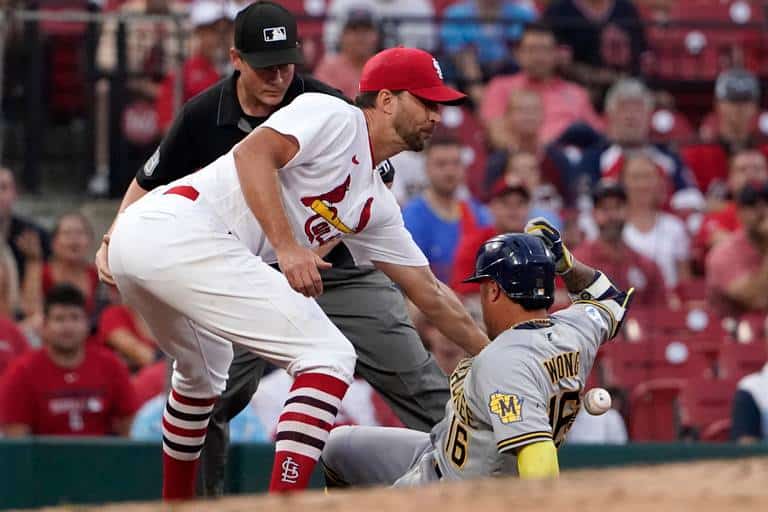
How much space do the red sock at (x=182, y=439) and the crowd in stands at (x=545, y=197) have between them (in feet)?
7.45

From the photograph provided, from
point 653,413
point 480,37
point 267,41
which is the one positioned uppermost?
point 267,41

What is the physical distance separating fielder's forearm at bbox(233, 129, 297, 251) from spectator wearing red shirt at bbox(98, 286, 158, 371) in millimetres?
4390

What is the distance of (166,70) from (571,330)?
6.51 m

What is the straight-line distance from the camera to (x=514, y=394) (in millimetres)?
5164

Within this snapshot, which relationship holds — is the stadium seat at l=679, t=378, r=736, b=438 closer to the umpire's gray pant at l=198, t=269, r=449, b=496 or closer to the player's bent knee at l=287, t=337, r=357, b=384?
the umpire's gray pant at l=198, t=269, r=449, b=496

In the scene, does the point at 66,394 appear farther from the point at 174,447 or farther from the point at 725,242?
Result: the point at 725,242

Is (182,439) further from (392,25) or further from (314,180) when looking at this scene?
(392,25)

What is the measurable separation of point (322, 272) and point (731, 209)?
460cm

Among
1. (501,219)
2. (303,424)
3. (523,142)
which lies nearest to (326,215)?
(303,424)

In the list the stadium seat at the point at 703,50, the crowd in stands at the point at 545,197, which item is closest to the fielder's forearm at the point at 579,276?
the crowd in stands at the point at 545,197

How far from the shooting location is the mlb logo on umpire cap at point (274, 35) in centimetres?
615

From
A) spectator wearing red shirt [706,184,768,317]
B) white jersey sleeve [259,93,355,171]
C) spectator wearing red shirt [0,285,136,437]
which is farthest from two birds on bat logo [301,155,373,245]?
spectator wearing red shirt [706,184,768,317]

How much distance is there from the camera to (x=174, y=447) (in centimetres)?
599

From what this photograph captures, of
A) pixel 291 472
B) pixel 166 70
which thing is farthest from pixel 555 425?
pixel 166 70
